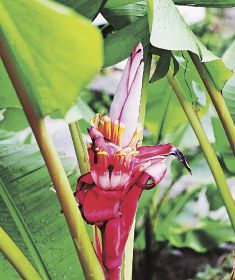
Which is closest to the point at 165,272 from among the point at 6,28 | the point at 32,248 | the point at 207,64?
the point at 32,248

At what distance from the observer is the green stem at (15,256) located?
567mm

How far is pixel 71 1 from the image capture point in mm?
611

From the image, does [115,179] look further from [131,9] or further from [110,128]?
[131,9]

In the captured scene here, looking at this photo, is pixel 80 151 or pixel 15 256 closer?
pixel 15 256

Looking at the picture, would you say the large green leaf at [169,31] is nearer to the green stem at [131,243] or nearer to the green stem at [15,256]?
the green stem at [131,243]

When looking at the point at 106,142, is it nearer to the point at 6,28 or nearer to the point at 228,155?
the point at 6,28

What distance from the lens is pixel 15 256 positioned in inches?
22.8

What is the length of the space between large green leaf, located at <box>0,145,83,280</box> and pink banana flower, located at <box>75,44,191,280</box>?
0.81 ft

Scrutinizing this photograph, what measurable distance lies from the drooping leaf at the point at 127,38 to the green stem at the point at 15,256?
0.85 feet

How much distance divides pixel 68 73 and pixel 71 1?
0.75ft

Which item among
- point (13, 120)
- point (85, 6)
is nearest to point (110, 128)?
point (85, 6)

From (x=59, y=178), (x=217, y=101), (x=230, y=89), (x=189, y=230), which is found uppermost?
(x=59, y=178)

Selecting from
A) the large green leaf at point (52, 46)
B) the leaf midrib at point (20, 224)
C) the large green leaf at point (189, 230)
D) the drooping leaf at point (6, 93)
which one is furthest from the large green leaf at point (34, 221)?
the large green leaf at point (189, 230)

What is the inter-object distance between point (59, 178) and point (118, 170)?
0.06m
